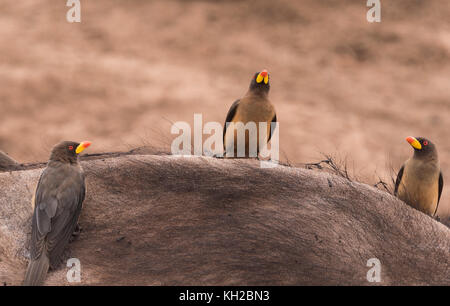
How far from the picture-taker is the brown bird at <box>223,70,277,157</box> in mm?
6234

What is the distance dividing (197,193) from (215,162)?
0.46 meters

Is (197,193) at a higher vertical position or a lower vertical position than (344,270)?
higher

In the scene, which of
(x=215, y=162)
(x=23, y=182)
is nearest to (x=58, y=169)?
(x=23, y=182)

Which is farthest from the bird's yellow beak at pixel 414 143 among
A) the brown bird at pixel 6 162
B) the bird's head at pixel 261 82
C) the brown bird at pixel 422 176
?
the brown bird at pixel 6 162

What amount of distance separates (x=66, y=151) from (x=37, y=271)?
122cm

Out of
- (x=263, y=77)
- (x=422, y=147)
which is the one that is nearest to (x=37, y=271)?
(x=263, y=77)

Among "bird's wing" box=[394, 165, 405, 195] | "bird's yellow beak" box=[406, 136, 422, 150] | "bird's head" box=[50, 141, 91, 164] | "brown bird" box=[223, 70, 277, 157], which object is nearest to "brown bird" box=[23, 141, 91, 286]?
"bird's head" box=[50, 141, 91, 164]

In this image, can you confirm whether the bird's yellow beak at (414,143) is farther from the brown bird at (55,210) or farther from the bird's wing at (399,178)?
the brown bird at (55,210)

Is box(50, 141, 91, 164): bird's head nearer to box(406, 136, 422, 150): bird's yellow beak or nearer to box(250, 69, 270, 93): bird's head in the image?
box(250, 69, 270, 93): bird's head

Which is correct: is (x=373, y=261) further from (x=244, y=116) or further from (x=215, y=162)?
(x=244, y=116)

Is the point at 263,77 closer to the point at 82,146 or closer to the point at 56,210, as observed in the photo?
the point at 82,146

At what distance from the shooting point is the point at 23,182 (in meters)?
4.52

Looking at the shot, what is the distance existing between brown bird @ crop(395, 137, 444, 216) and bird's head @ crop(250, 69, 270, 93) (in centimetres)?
193
